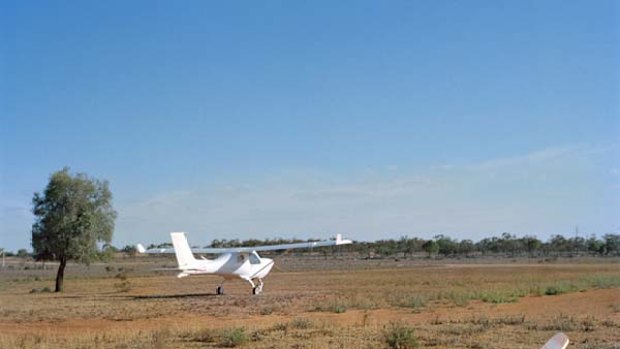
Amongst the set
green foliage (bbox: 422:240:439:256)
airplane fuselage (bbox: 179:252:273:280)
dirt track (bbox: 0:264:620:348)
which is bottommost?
dirt track (bbox: 0:264:620:348)

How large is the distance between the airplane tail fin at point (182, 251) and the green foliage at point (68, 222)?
6.78 meters

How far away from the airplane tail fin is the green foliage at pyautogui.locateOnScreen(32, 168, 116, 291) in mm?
6775

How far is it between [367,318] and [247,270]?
49.3ft

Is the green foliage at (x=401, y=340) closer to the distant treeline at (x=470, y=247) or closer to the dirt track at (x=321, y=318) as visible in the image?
the dirt track at (x=321, y=318)

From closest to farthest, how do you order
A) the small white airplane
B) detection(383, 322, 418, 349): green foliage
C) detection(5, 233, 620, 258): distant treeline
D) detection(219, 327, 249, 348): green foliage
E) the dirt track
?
detection(383, 322, 418, 349): green foliage → detection(219, 327, 249, 348): green foliage → the dirt track → the small white airplane → detection(5, 233, 620, 258): distant treeline

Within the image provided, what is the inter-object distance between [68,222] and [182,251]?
812cm

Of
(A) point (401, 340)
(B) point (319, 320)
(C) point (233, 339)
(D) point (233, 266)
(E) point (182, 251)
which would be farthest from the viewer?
(D) point (233, 266)

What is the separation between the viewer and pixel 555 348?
6.68 meters

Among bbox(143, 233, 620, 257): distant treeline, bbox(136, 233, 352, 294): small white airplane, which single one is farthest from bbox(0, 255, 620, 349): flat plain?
bbox(143, 233, 620, 257): distant treeline

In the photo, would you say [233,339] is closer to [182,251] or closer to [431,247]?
[182,251]

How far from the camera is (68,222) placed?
3975cm

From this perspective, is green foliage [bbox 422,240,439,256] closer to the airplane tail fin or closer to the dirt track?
the dirt track

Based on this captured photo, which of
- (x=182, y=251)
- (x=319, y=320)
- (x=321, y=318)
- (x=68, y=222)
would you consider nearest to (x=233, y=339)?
(x=319, y=320)

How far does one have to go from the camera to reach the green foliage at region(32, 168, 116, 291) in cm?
3988
